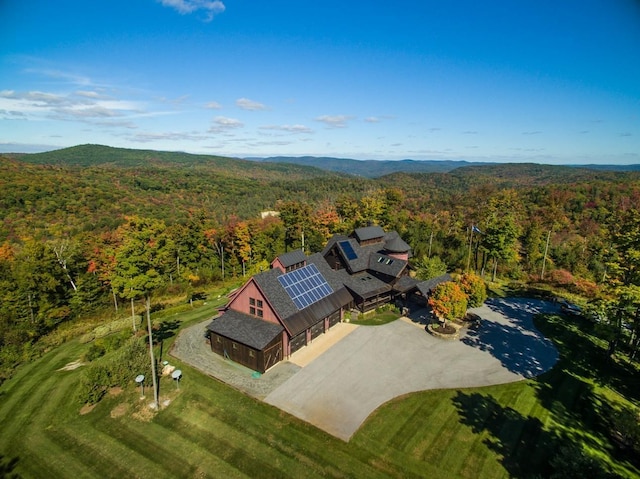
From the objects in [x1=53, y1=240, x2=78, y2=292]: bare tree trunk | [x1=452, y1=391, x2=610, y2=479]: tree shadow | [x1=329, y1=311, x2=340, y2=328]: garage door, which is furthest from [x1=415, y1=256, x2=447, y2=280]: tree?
[x1=53, y1=240, x2=78, y2=292]: bare tree trunk

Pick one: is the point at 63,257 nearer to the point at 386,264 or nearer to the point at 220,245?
the point at 220,245

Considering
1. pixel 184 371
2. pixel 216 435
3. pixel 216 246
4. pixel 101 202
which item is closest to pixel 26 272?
pixel 184 371

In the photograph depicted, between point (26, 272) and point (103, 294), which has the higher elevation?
point (26, 272)

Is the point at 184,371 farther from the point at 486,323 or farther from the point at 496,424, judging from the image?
the point at 486,323

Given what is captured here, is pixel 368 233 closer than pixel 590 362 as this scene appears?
No

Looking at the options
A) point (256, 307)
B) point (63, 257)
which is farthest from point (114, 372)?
point (63, 257)
